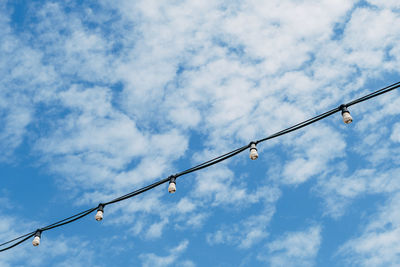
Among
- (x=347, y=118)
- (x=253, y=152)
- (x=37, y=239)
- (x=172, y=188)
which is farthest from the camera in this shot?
(x=37, y=239)

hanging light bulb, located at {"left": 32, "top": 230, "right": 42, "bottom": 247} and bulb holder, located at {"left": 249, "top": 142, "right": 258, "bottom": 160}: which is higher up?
hanging light bulb, located at {"left": 32, "top": 230, "right": 42, "bottom": 247}

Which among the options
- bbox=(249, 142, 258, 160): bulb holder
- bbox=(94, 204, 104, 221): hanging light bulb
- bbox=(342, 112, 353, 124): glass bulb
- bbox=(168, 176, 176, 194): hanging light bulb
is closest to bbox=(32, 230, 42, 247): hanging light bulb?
bbox=(94, 204, 104, 221): hanging light bulb

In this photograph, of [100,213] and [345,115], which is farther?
[100,213]

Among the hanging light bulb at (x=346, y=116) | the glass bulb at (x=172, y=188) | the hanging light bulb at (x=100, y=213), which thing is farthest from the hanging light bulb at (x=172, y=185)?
the hanging light bulb at (x=346, y=116)

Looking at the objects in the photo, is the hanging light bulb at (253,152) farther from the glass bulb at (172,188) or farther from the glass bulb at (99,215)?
the glass bulb at (99,215)

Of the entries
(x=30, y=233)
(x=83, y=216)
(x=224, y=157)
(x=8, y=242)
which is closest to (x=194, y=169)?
(x=224, y=157)

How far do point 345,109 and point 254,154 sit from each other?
8.24 feet

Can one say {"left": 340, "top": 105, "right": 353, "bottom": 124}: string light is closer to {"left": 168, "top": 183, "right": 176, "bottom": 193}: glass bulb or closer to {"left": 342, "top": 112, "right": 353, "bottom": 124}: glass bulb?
{"left": 342, "top": 112, "right": 353, "bottom": 124}: glass bulb

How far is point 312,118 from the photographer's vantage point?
10320 mm

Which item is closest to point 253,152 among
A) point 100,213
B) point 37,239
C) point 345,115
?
point 345,115

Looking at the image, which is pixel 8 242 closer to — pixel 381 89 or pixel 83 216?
pixel 83 216

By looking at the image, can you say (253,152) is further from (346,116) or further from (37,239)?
(37,239)

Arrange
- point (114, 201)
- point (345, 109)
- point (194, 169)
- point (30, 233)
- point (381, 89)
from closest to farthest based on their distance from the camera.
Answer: point (381, 89) → point (345, 109) → point (194, 169) → point (114, 201) → point (30, 233)

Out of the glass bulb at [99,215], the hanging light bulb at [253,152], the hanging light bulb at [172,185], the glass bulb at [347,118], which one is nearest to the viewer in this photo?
the glass bulb at [347,118]
